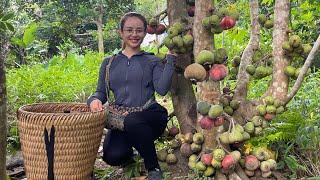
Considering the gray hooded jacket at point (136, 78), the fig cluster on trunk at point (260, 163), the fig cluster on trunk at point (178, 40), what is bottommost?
the fig cluster on trunk at point (260, 163)

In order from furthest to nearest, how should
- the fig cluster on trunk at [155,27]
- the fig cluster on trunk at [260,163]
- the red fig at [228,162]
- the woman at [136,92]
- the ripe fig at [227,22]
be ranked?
1. the fig cluster on trunk at [155,27]
2. the woman at [136,92]
3. the fig cluster on trunk at [260,163]
4. the red fig at [228,162]
5. the ripe fig at [227,22]

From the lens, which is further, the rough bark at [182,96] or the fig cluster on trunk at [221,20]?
the rough bark at [182,96]

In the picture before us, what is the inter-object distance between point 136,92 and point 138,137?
0.41 meters

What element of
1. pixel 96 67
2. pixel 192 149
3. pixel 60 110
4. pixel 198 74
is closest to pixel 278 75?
pixel 198 74

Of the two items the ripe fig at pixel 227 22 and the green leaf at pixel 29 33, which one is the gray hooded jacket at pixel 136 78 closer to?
the ripe fig at pixel 227 22

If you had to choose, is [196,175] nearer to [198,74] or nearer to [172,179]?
[172,179]

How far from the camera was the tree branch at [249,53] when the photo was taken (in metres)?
3.55

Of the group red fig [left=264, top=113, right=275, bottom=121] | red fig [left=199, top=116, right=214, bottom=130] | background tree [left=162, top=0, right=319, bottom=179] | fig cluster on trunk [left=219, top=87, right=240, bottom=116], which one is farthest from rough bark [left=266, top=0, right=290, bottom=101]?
red fig [left=199, top=116, right=214, bottom=130]

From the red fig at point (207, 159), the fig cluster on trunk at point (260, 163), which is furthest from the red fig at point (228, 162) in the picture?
the fig cluster on trunk at point (260, 163)

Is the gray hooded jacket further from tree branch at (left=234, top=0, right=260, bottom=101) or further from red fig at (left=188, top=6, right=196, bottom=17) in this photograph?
tree branch at (left=234, top=0, right=260, bottom=101)

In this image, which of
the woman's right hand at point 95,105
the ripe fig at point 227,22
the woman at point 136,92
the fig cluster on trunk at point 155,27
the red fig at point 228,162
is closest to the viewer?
the ripe fig at point 227,22

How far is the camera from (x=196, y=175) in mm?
3680

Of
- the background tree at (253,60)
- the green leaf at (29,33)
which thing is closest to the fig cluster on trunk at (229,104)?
the background tree at (253,60)

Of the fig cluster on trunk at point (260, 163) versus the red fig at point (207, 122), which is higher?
the red fig at point (207, 122)
